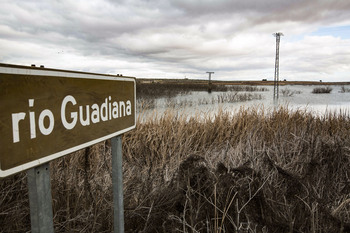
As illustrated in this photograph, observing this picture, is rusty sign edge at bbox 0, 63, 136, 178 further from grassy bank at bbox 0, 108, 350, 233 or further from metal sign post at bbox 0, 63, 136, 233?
grassy bank at bbox 0, 108, 350, 233

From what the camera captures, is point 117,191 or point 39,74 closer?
point 39,74

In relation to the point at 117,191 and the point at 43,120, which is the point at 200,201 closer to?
the point at 117,191

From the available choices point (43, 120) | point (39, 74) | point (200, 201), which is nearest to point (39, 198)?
point (43, 120)

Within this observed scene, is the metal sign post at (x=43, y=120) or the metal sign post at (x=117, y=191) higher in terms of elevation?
the metal sign post at (x=43, y=120)

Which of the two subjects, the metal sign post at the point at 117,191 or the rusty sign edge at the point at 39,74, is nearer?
the rusty sign edge at the point at 39,74

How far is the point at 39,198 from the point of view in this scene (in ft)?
2.27

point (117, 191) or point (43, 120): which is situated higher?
point (43, 120)

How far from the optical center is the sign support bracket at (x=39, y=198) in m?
0.69

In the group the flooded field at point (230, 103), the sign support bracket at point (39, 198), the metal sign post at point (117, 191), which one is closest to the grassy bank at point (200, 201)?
the metal sign post at point (117, 191)

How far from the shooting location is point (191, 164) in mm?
2092

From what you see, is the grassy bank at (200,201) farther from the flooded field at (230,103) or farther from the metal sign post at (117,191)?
the flooded field at (230,103)

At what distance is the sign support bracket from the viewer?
689mm

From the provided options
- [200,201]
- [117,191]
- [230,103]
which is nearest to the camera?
[117,191]

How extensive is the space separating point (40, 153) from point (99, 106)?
33cm
